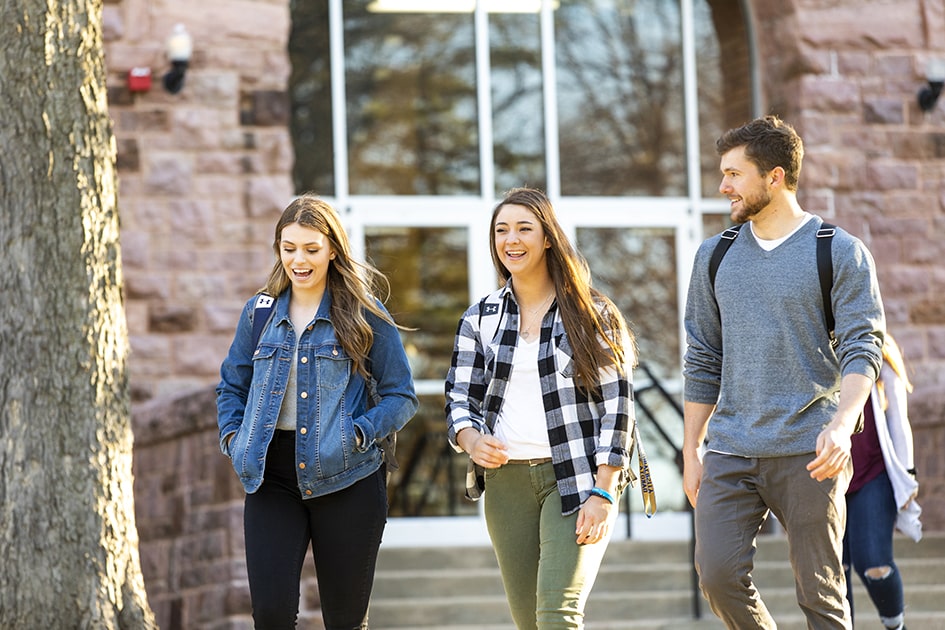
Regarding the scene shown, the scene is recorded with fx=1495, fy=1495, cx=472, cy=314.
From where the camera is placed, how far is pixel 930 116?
32.1 feet

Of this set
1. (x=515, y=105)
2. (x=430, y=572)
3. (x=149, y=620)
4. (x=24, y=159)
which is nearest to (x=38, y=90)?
(x=24, y=159)

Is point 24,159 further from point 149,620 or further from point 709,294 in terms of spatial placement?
point 709,294

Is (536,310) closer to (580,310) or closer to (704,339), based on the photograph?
(580,310)

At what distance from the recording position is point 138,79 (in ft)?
28.6

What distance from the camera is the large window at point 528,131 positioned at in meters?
9.98

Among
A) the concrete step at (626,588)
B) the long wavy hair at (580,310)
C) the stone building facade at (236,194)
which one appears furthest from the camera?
the concrete step at (626,588)

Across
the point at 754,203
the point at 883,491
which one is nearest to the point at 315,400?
the point at 754,203

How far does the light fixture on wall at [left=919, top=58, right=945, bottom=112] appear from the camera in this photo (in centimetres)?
969

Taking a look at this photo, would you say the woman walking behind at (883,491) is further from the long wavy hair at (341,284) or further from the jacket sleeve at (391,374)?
the long wavy hair at (341,284)

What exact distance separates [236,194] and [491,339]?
4342 millimetres

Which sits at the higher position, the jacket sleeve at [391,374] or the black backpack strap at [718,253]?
the black backpack strap at [718,253]

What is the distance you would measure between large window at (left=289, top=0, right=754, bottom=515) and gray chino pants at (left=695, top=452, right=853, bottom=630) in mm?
5240

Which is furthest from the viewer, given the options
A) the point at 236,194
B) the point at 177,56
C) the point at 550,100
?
the point at 550,100

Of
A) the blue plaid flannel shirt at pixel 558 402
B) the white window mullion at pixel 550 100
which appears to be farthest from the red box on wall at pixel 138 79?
the blue plaid flannel shirt at pixel 558 402
